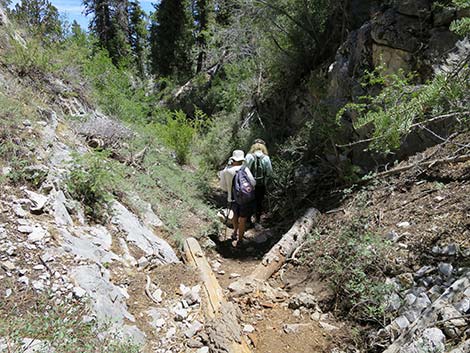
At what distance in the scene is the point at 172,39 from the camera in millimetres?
22266

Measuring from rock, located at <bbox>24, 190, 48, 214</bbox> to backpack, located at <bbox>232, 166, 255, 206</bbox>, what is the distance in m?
2.80

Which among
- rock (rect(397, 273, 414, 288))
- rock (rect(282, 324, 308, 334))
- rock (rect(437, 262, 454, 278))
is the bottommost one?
rock (rect(282, 324, 308, 334))

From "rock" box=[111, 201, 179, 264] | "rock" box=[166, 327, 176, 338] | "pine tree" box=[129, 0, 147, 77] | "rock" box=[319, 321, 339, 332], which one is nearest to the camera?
"rock" box=[166, 327, 176, 338]

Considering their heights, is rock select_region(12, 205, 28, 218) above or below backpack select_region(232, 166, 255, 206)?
below

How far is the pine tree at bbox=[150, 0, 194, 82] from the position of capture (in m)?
21.8

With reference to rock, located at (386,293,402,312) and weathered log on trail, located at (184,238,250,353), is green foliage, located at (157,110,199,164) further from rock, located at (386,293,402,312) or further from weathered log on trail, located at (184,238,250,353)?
rock, located at (386,293,402,312)

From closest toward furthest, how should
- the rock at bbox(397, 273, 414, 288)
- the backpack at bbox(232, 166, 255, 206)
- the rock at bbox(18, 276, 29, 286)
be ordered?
1. the rock at bbox(18, 276, 29, 286)
2. the rock at bbox(397, 273, 414, 288)
3. the backpack at bbox(232, 166, 255, 206)

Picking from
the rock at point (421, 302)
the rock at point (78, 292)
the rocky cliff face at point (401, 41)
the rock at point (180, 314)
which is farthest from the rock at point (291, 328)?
the rocky cliff face at point (401, 41)

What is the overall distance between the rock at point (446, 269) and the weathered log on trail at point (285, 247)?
2.07 metres

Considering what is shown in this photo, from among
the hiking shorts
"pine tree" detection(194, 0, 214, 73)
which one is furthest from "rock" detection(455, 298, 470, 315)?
"pine tree" detection(194, 0, 214, 73)

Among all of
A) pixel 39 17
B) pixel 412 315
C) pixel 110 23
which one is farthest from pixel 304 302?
pixel 110 23

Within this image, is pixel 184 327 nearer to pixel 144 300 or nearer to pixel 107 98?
pixel 144 300

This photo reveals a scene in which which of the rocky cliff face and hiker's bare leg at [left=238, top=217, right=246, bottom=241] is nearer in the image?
the rocky cliff face

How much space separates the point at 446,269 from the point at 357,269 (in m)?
0.83
